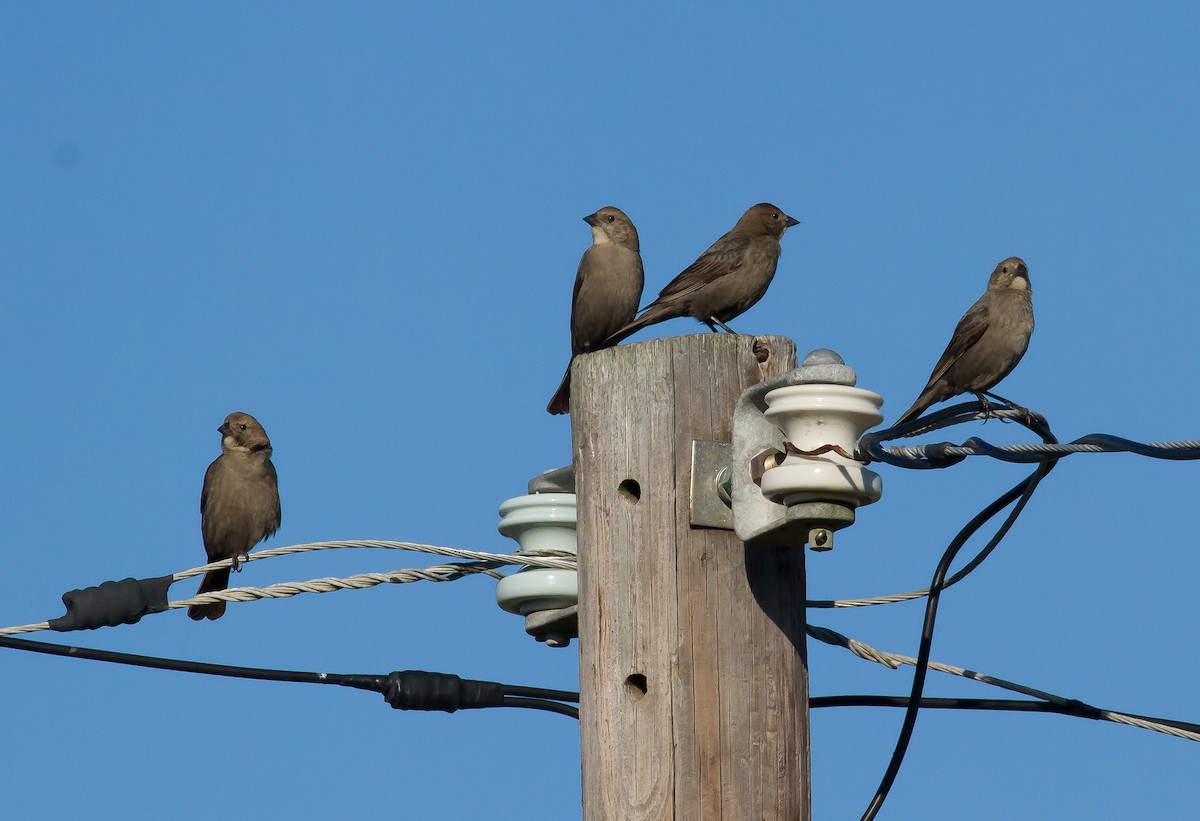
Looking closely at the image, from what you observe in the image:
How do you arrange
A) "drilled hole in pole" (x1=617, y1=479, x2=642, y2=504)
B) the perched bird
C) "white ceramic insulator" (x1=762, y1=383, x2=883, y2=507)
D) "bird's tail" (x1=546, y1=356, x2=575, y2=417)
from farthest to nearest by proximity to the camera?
the perched bird
"bird's tail" (x1=546, y1=356, x2=575, y2=417)
"drilled hole in pole" (x1=617, y1=479, x2=642, y2=504)
"white ceramic insulator" (x1=762, y1=383, x2=883, y2=507)

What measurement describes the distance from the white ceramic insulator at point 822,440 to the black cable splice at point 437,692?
1.69 meters

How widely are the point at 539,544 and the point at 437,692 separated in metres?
0.60

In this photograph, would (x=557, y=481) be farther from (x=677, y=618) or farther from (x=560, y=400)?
(x=560, y=400)

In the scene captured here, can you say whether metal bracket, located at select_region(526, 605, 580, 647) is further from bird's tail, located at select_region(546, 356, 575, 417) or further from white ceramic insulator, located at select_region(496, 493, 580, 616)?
bird's tail, located at select_region(546, 356, 575, 417)

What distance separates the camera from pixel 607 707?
4.14m

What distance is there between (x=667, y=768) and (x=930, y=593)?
3.41ft

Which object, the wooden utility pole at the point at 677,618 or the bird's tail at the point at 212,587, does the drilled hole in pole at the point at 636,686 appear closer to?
the wooden utility pole at the point at 677,618

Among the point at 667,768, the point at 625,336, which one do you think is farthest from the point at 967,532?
the point at 625,336

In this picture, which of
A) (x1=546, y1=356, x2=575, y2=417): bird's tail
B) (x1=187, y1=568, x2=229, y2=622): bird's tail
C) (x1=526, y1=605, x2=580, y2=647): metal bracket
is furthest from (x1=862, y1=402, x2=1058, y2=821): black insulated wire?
(x1=187, y1=568, x2=229, y2=622): bird's tail

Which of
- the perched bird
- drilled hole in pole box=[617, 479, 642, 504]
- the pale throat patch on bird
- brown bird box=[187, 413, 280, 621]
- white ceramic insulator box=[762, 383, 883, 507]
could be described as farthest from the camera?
the pale throat patch on bird

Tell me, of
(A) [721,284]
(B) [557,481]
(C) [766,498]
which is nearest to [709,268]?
(A) [721,284]

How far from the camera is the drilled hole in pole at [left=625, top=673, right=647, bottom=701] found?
414cm

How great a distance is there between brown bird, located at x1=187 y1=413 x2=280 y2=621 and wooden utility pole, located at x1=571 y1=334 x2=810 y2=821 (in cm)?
643

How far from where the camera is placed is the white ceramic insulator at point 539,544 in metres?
5.18
